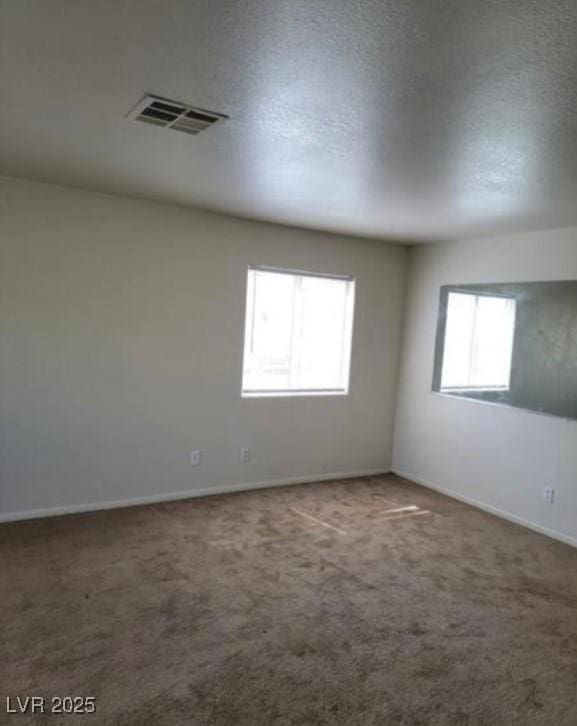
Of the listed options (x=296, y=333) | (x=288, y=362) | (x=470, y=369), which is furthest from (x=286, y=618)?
(x=470, y=369)

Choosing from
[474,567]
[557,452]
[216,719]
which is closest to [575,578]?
[474,567]

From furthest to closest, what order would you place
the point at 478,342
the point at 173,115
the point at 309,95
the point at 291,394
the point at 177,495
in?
1. the point at 291,394
2. the point at 478,342
3. the point at 177,495
4. the point at 173,115
5. the point at 309,95

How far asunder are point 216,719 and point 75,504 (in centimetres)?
235

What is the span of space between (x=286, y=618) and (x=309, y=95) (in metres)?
2.41

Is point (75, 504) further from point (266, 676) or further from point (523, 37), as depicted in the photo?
point (523, 37)

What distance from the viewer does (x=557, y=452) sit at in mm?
3967

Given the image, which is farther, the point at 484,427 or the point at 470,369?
the point at 470,369

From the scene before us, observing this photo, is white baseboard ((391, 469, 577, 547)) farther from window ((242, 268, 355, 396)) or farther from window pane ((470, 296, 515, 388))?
window ((242, 268, 355, 396))

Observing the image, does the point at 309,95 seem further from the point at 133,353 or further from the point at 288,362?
the point at 288,362

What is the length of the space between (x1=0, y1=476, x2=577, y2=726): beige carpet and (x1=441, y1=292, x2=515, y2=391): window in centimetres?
125

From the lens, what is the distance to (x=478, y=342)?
4652 mm

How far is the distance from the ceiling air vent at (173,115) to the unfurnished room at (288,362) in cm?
2

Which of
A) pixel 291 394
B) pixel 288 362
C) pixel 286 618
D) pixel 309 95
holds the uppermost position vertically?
pixel 309 95

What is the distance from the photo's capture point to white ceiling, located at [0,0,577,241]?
1466 millimetres
